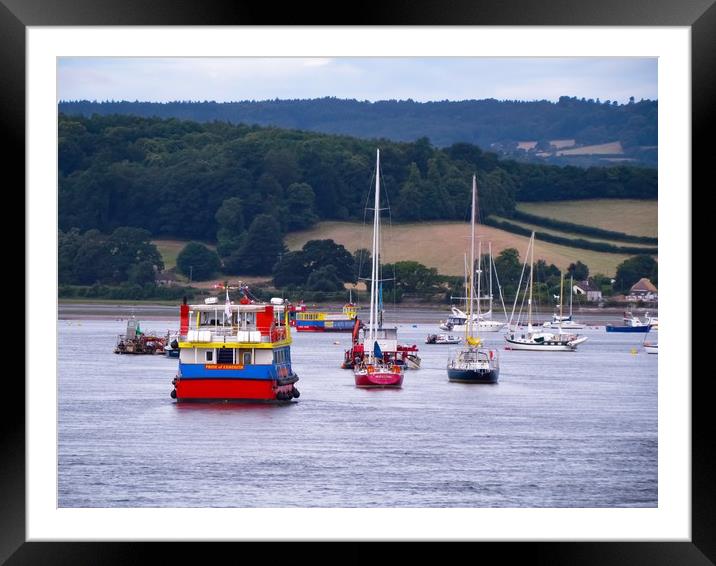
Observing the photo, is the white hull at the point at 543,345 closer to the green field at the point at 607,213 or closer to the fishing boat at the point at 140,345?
the fishing boat at the point at 140,345

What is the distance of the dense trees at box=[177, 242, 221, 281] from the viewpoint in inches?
3361

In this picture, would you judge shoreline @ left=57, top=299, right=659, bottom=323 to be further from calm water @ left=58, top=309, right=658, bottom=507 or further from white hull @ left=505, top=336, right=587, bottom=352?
calm water @ left=58, top=309, right=658, bottom=507

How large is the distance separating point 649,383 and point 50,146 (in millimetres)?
35429

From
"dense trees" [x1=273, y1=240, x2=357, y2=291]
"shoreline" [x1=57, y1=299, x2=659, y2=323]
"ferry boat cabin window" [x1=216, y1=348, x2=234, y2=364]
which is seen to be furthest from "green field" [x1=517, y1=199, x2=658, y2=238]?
"ferry boat cabin window" [x1=216, y1=348, x2=234, y2=364]

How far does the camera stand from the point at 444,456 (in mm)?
21156

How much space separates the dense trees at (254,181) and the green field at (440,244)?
3.15 ft

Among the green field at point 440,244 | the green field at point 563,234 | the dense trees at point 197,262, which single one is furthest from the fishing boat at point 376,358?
the green field at point 563,234

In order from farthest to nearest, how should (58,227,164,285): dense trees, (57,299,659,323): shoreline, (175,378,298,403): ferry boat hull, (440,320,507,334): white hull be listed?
(58,227,164,285): dense trees → (57,299,659,323): shoreline → (440,320,507,334): white hull → (175,378,298,403): ferry boat hull

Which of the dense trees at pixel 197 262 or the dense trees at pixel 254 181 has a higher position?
the dense trees at pixel 254 181

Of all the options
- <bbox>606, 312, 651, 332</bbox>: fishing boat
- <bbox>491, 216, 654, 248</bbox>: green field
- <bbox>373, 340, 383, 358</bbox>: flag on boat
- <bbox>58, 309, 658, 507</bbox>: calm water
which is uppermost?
<bbox>491, 216, 654, 248</bbox>: green field

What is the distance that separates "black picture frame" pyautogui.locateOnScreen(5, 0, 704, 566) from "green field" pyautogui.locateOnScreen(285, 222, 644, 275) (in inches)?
3001

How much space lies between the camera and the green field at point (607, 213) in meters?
89.2

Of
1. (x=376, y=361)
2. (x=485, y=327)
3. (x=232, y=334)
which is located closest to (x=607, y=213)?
(x=485, y=327)
